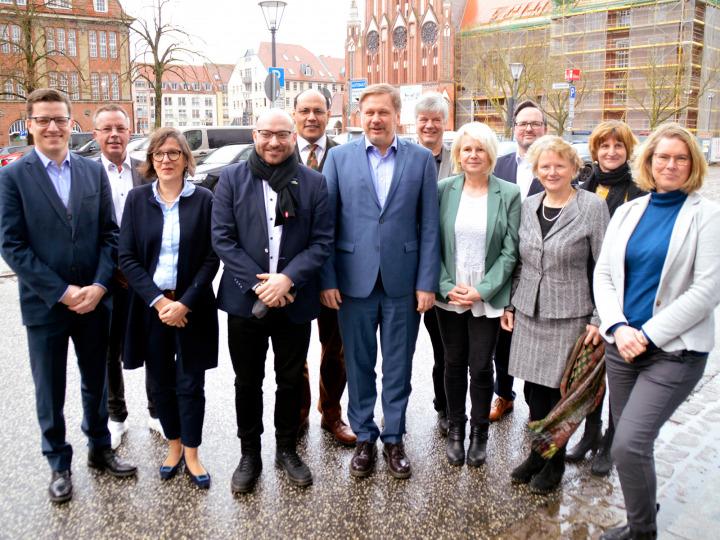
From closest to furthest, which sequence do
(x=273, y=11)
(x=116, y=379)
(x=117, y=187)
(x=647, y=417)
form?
(x=647, y=417) → (x=117, y=187) → (x=116, y=379) → (x=273, y=11)

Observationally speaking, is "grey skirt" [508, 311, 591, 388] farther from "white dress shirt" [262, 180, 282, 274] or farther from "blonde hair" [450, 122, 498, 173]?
"white dress shirt" [262, 180, 282, 274]

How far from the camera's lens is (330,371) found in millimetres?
4555

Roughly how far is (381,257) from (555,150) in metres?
1.16

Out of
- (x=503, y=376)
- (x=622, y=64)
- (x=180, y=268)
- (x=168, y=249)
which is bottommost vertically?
(x=503, y=376)

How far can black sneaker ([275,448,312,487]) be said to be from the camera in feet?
12.3

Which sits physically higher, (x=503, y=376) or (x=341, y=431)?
(x=503, y=376)

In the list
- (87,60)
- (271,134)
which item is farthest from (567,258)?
(87,60)

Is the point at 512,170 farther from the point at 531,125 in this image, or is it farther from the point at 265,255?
the point at 265,255

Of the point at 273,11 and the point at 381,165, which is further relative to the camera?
the point at 273,11

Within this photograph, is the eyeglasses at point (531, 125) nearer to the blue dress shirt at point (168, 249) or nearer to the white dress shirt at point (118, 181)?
the blue dress shirt at point (168, 249)

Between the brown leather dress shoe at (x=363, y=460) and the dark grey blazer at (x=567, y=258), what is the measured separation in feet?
4.26

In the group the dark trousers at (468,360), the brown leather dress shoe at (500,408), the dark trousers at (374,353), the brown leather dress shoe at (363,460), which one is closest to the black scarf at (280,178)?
the dark trousers at (374,353)

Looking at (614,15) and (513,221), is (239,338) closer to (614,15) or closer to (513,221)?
(513,221)

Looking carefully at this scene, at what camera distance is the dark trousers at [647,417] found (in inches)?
116
